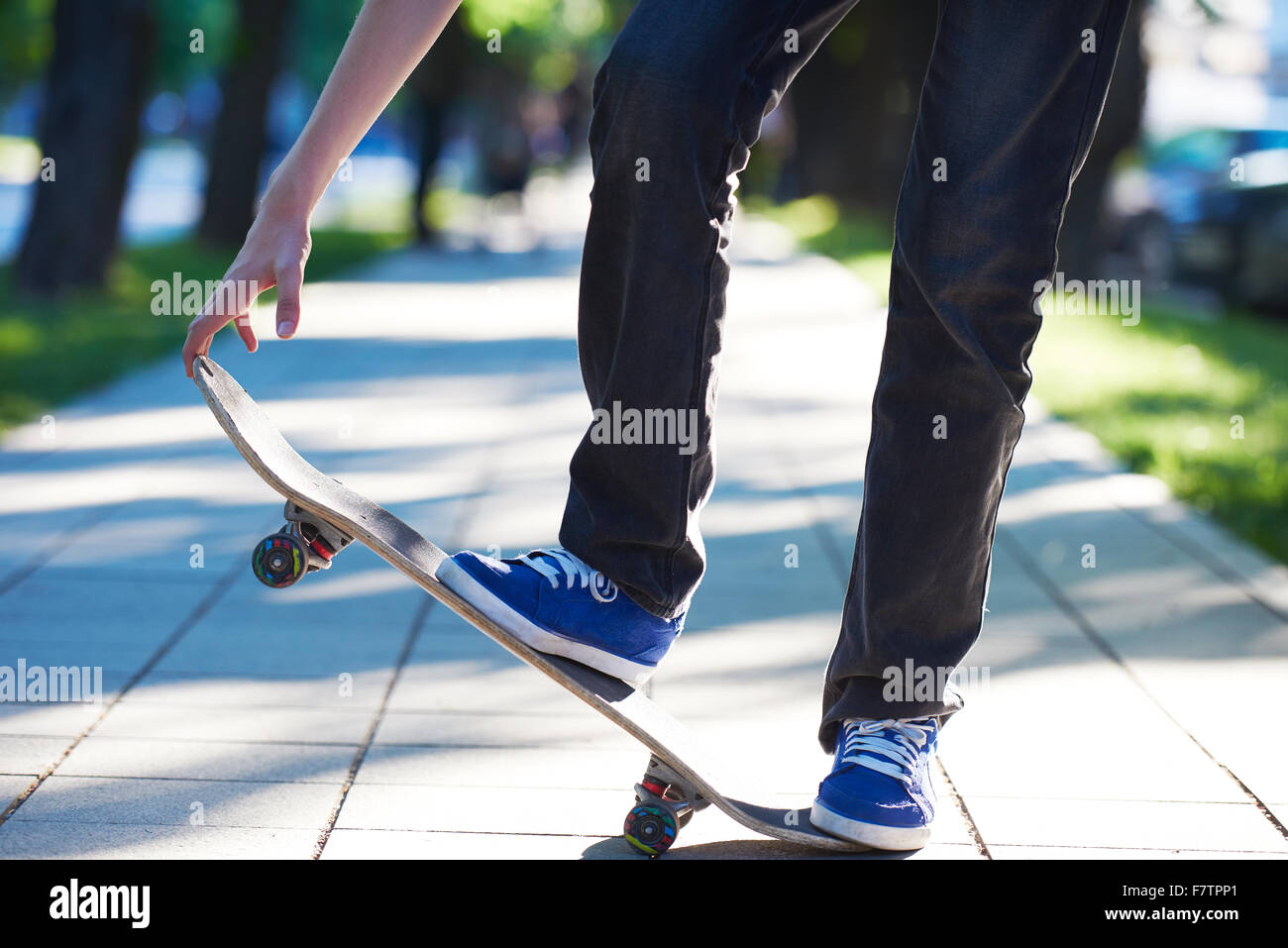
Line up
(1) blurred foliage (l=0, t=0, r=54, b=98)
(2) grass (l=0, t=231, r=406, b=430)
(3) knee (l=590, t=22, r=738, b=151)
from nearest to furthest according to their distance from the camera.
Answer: (3) knee (l=590, t=22, r=738, b=151), (2) grass (l=0, t=231, r=406, b=430), (1) blurred foliage (l=0, t=0, r=54, b=98)

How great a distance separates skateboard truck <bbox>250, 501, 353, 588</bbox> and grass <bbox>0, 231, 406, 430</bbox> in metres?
3.26

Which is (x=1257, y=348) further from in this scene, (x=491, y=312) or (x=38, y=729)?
(x=38, y=729)

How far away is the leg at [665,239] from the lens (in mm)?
2135

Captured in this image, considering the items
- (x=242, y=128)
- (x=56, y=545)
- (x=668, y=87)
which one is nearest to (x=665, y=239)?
(x=668, y=87)

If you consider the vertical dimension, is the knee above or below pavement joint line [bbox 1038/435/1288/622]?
above

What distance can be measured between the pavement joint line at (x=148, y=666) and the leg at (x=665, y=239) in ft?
3.45

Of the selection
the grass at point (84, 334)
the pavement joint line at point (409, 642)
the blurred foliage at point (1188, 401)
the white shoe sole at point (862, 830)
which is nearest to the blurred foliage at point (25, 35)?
the grass at point (84, 334)

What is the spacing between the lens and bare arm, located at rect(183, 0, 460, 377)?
2.19 m

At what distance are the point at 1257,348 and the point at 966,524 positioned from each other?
9.21 m

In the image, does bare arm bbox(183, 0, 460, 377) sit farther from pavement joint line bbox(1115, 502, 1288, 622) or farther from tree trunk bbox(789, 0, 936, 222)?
tree trunk bbox(789, 0, 936, 222)

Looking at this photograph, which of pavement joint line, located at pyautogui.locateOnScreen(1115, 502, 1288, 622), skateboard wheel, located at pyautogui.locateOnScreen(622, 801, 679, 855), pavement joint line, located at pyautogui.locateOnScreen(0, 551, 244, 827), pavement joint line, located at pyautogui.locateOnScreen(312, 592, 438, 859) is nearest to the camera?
skateboard wheel, located at pyautogui.locateOnScreen(622, 801, 679, 855)

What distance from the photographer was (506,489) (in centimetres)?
552

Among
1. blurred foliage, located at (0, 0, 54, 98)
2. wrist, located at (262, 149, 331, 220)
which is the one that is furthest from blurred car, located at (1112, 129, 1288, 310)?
blurred foliage, located at (0, 0, 54, 98)

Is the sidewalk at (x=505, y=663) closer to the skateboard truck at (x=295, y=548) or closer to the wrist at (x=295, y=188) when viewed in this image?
the skateboard truck at (x=295, y=548)
